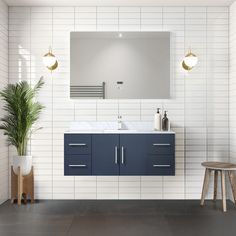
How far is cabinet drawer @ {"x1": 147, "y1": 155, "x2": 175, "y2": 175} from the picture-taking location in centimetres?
409

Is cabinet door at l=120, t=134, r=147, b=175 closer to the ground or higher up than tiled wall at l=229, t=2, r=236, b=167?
closer to the ground

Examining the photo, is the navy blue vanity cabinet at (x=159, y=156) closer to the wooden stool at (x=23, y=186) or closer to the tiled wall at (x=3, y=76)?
the wooden stool at (x=23, y=186)

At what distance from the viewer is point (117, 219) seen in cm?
368

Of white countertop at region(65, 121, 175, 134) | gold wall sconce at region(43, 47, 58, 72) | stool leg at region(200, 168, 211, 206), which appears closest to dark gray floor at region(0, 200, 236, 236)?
stool leg at region(200, 168, 211, 206)

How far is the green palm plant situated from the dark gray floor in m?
0.83

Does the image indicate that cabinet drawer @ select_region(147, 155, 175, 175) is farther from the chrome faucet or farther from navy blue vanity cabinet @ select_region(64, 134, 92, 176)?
navy blue vanity cabinet @ select_region(64, 134, 92, 176)

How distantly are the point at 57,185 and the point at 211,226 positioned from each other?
2.10 meters

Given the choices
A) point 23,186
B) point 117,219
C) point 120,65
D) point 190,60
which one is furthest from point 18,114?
point 190,60

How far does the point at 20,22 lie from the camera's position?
457cm

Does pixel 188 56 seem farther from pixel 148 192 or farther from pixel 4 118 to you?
pixel 4 118

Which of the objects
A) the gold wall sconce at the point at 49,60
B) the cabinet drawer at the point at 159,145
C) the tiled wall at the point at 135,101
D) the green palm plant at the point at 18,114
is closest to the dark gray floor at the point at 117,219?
the tiled wall at the point at 135,101

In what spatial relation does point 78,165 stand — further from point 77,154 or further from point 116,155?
point 116,155

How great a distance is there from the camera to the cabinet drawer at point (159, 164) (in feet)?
13.4

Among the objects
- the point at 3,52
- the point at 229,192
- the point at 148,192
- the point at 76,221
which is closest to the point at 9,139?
the point at 3,52
